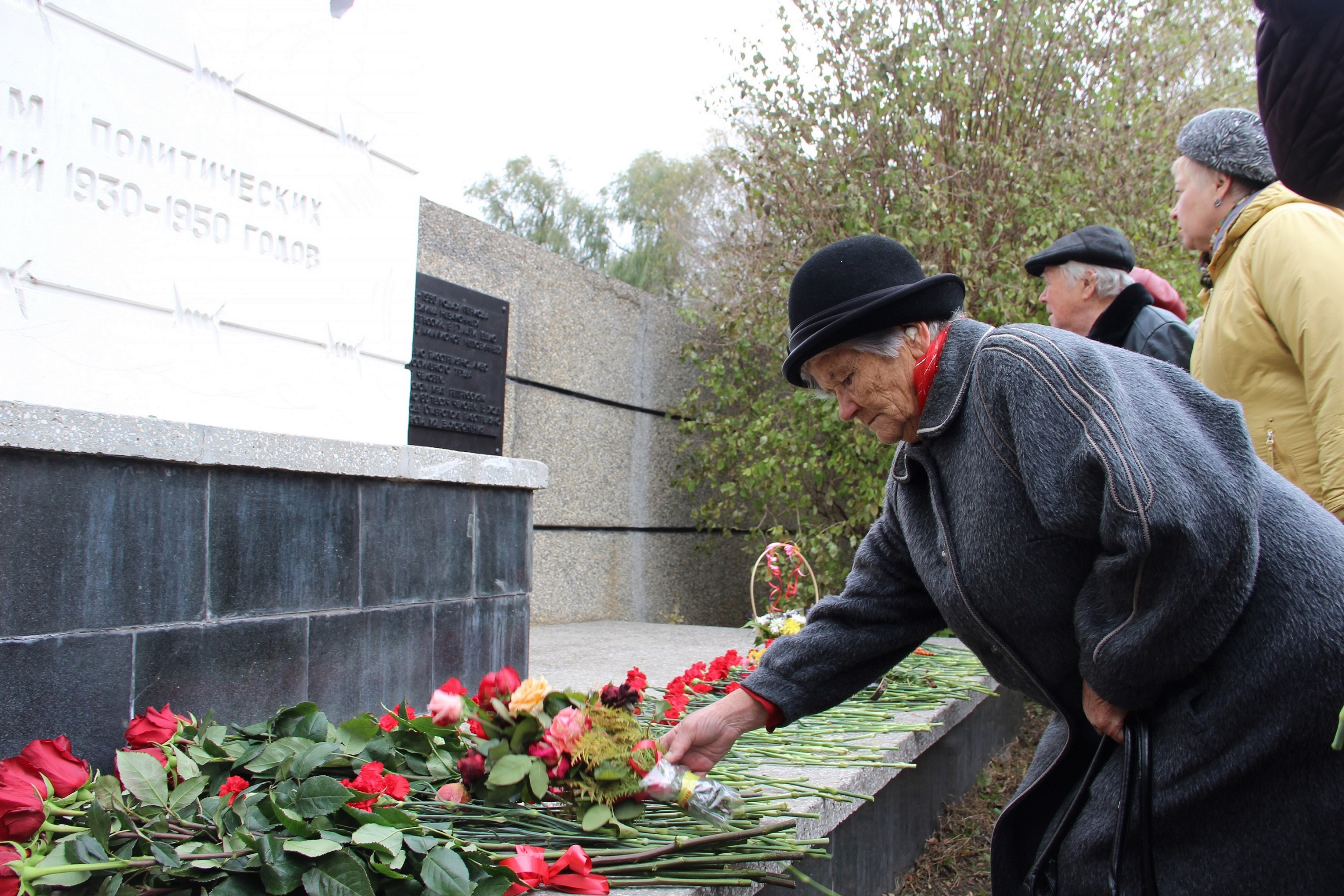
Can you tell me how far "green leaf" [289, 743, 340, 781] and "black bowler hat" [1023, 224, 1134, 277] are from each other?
8.43ft

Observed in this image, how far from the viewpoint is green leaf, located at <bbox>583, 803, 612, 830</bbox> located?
5.14 ft

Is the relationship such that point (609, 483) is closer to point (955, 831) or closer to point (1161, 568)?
point (955, 831)

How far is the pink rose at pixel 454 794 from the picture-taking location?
5.53 ft

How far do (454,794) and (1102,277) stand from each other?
8.41ft

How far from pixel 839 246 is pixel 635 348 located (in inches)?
220

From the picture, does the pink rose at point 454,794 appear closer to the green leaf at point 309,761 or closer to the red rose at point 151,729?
the green leaf at point 309,761

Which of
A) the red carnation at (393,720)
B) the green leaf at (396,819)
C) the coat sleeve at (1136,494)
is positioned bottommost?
the green leaf at (396,819)

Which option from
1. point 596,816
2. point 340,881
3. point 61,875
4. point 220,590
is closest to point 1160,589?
point 596,816

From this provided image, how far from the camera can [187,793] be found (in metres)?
1.56

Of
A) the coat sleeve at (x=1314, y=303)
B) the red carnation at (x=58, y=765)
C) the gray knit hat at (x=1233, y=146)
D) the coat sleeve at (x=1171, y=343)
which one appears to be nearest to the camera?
the red carnation at (x=58, y=765)

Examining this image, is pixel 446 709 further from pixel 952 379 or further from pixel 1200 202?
pixel 1200 202

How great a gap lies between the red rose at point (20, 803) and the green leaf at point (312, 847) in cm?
41

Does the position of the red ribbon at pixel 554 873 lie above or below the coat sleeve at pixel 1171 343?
below

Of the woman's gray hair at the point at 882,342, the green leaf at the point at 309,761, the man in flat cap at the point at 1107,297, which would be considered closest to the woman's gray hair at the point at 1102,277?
the man in flat cap at the point at 1107,297
